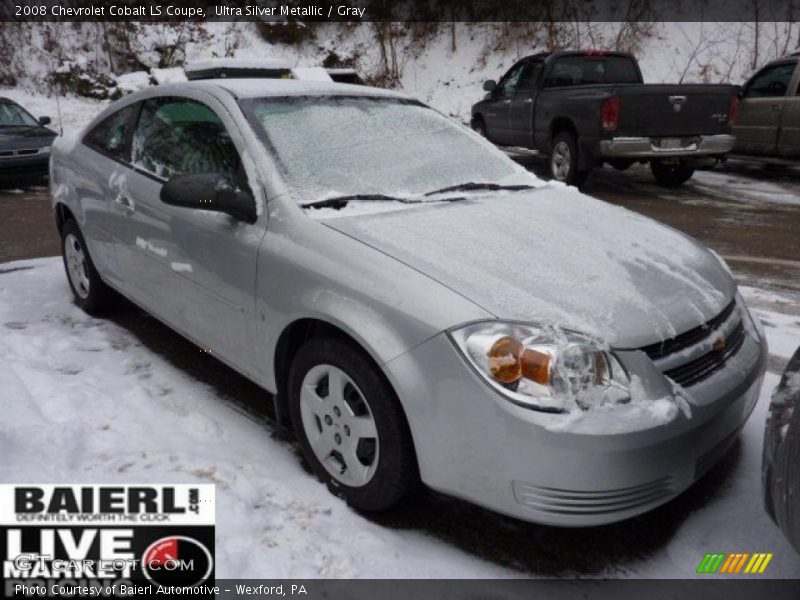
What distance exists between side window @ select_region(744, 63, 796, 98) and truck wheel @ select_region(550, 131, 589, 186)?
3.28 meters

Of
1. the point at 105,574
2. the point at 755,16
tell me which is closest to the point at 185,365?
the point at 105,574

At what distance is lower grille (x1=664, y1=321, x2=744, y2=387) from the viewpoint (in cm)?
236

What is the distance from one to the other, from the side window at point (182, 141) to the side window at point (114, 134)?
12 centimetres

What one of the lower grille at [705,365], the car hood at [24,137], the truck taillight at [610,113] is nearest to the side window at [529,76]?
the truck taillight at [610,113]

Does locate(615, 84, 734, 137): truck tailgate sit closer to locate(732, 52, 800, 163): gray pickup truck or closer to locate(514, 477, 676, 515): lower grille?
locate(732, 52, 800, 163): gray pickup truck

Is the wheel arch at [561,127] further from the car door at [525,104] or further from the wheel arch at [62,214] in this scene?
the wheel arch at [62,214]


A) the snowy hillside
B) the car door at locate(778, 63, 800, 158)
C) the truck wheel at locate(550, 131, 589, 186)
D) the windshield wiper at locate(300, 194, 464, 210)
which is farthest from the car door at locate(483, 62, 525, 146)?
the windshield wiper at locate(300, 194, 464, 210)

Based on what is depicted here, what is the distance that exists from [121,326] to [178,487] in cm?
208

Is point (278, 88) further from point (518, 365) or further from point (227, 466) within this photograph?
point (518, 365)

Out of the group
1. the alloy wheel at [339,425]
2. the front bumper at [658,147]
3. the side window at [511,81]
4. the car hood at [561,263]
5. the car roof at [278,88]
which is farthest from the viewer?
the side window at [511,81]

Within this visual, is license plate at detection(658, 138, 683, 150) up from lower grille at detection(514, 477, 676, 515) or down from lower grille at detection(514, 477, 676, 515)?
up

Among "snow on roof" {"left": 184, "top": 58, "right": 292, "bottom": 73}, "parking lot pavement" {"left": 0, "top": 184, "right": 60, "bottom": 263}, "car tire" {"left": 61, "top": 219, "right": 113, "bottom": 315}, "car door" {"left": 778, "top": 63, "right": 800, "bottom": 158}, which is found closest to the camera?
"car tire" {"left": 61, "top": 219, "right": 113, "bottom": 315}

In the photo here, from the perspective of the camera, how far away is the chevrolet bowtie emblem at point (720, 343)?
2532 mm

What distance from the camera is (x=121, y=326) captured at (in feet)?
14.9
